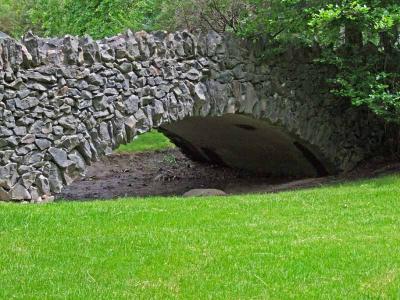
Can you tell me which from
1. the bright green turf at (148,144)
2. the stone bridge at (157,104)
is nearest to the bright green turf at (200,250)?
the stone bridge at (157,104)

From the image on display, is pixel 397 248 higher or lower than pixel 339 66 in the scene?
lower

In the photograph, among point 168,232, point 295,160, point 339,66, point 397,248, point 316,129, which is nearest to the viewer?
point 397,248

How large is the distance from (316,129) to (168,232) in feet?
24.5

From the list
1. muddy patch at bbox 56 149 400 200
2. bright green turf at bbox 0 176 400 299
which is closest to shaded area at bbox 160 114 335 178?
muddy patch at bbox 56 149 400 200

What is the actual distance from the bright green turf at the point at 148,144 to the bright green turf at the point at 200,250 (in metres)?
11.1

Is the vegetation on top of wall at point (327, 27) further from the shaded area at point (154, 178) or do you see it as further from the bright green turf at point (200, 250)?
the bright green turf at point (200, 250)

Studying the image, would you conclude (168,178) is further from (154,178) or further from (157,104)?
(157,104)

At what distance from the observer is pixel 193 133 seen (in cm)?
1570

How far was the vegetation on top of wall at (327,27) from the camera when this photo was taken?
1168 centimetres

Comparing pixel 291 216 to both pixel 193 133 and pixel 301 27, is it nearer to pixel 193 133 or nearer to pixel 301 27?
pixel 301 27

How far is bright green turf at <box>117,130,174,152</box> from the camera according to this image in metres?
20.2

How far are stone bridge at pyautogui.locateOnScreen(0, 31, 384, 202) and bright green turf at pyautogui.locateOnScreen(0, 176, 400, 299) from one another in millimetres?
1453

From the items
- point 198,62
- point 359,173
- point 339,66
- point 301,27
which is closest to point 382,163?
point 359,173

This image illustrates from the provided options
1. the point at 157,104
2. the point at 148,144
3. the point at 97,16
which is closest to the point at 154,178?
the point at 97,16
